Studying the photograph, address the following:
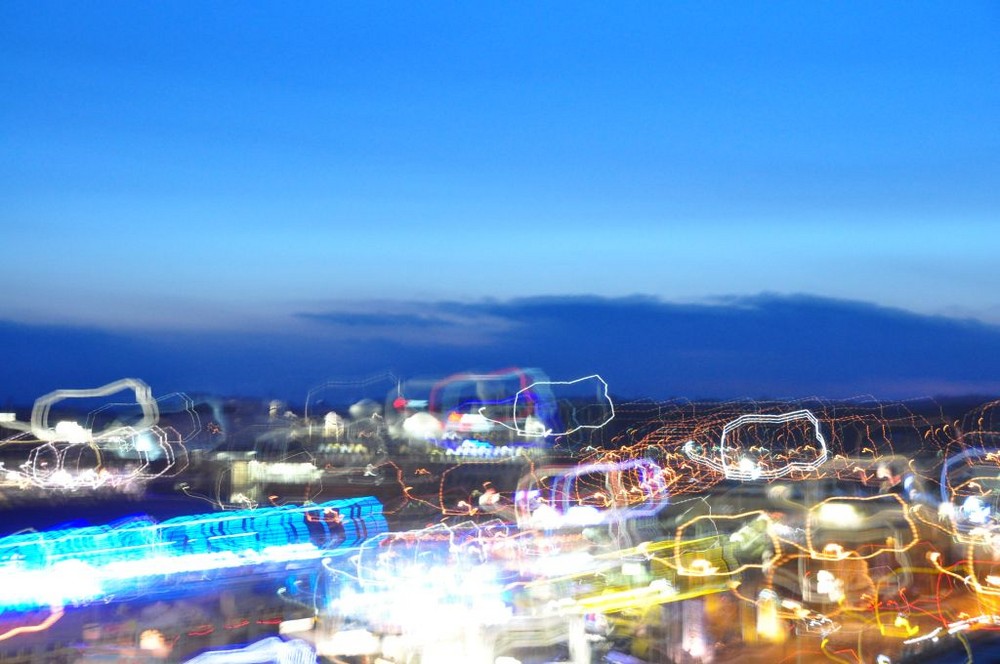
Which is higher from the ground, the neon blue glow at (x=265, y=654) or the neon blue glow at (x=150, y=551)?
the neon blue glow at (x=150, y=551)

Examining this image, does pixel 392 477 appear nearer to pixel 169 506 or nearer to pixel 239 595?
pixel 169 506

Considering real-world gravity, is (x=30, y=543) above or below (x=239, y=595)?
above

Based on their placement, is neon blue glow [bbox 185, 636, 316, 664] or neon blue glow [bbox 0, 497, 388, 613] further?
neon blue glow [bbox 0, 497, 388, 613]

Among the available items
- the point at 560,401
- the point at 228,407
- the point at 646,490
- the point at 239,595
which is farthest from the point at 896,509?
the point at 228,407

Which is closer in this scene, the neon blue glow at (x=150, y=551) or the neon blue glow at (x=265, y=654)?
the neon blue glow at (x=265, y=654)

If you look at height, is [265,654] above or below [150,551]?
below

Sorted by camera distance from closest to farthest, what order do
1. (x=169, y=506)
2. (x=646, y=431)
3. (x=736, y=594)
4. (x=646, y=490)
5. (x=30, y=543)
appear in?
(x=30, y=543) < (x=736, y=594) < (x=169, y=506) < (x=646, y=490) < (x=646, y=431)

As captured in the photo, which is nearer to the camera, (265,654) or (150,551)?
(265,654)

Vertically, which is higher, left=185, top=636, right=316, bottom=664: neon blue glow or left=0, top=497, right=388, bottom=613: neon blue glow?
left=0, top=497, right=388, bottom=613: neon blue glow
